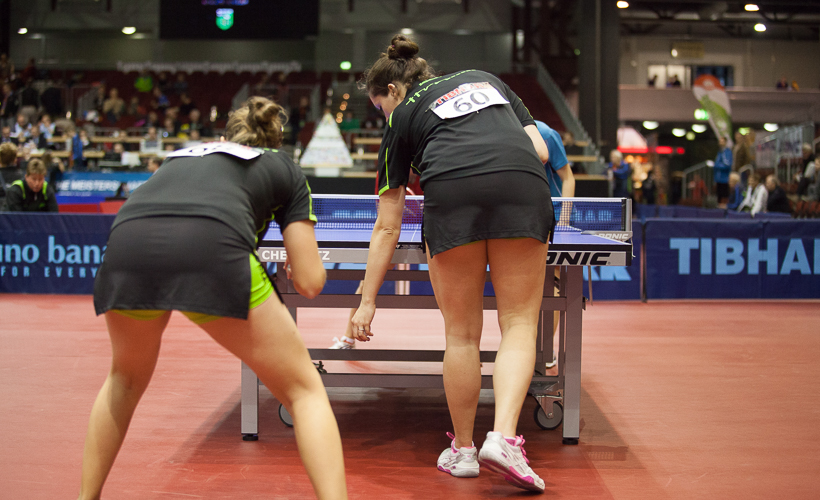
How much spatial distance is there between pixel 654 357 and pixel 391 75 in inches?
131

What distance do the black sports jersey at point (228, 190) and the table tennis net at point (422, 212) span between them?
142 centimetres

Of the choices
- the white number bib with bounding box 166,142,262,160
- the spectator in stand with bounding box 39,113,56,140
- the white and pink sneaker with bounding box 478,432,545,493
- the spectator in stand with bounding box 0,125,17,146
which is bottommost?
the white and pink sneaker with bounding box 478,432,545,493

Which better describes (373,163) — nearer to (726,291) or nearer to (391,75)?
(726,291)

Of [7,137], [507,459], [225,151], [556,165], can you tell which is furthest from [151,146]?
[507,459]

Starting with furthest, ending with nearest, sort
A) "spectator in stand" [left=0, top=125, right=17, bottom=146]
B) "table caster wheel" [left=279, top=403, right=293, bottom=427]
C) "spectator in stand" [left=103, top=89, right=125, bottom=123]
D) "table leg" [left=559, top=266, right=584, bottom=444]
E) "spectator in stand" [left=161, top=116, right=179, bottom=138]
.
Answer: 1. "spectator in stand" [left=103, top=89, right=125, bottom=123]
2. "spectator in stand" [left=161, top=116, right=179, bottom=138]
3. "spectator in stand" [left=0, top=125, right=17, bottom=146]
4. "table caster wheel" [left=279, top=403, right=293, bottom=427]
5. "table leg" [left=559, top=266, right=584, bottom=444]

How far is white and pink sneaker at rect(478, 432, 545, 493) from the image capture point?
2459 mm

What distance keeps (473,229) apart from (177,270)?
1.07 metres

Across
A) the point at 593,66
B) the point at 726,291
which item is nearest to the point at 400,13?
the point at 593,66

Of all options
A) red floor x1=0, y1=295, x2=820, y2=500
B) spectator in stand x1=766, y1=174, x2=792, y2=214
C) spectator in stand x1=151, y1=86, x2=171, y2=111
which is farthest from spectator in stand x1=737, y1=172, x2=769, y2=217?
spectator in stand x1=151, y1=86, x2=171, y2=111

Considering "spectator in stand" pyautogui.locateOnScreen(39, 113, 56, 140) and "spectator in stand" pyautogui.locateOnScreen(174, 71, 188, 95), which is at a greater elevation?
"spectator in stand" pyautogui.locateOnScreen(174, 71, 188, 95)

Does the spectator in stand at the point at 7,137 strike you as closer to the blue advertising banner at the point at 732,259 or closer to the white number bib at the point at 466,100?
the blue advertising banner at the point at 732,259

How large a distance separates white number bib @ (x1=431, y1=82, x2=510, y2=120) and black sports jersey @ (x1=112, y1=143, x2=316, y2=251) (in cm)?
79

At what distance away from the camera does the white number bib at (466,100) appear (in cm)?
272

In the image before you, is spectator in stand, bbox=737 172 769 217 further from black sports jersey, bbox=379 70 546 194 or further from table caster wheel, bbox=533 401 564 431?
black sports jersey, bbox=379 70 546 194
